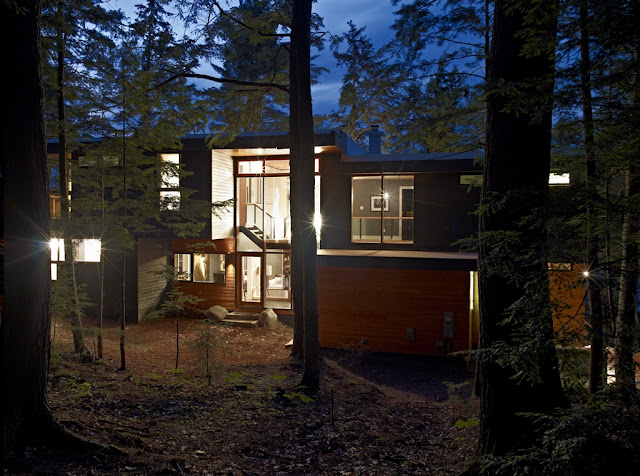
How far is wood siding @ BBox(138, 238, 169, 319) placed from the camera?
48.4 ft

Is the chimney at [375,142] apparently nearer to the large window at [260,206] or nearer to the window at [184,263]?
the large window at [260,206]

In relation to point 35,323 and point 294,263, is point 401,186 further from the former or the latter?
point 35,323

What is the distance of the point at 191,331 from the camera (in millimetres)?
13672

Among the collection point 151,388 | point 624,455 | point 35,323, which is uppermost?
point 35,323

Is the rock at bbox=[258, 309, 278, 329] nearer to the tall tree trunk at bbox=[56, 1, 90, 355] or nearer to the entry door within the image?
the entry door

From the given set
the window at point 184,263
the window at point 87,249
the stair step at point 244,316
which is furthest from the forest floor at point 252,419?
the window at point 184,263

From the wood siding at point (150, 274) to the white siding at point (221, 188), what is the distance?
188 centimetres

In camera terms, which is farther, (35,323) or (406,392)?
(406,392)

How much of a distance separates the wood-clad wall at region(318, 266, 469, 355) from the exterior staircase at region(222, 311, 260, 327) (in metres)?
3.06

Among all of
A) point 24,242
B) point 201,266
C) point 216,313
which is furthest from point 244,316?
point 24,242

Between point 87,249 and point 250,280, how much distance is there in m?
7.68

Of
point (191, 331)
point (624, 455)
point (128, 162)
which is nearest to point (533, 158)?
point (624, 455)

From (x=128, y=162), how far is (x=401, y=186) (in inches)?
460

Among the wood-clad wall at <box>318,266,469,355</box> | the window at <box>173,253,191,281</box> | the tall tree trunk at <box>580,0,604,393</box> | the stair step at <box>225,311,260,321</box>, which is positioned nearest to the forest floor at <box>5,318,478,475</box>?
the wood-clad wall at <box>318,266,469,355</box>
